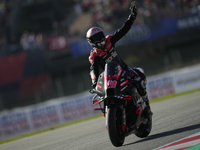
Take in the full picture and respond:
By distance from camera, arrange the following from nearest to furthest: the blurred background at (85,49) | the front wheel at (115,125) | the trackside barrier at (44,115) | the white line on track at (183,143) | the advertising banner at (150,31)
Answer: the white line on track at (183,143) < the front wheel at (115,125) < the trackside barrier at (44,115) < the blurred background at (85,49) < the advertising banner at (150,31)

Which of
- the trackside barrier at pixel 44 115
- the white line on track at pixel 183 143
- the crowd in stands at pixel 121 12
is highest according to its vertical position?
the crowd in stands at pixel 121 12

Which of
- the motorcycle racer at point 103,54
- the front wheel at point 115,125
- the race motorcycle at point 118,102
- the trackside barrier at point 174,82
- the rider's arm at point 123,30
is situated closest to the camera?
the front wheel at point 115,125

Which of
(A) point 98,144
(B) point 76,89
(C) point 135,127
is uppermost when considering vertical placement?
(C) point 135,127

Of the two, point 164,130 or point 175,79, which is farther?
point 175,79

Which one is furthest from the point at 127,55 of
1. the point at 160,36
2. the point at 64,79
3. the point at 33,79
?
the point at 33,79

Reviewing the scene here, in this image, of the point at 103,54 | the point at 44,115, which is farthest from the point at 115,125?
the point at 44,115

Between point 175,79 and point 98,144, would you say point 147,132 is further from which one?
point 175,79

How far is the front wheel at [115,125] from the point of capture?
4.58 metres

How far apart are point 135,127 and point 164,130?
2.88ft

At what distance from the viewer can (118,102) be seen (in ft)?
15.7

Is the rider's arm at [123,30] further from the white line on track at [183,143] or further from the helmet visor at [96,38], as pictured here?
the white line on track at [183,143]

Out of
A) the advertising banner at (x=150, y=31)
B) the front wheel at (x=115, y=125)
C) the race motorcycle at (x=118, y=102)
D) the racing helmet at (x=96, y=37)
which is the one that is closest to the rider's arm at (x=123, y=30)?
the racing helmet at (x=96, y=37)

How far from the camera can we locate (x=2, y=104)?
18.8m

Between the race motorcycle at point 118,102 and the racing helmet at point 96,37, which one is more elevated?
the racing helmet at point 96,37
